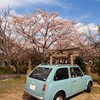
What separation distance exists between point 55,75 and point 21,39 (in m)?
13.1

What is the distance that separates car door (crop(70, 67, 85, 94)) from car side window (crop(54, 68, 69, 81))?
→ 448 mm

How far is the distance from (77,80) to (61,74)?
1.18 m

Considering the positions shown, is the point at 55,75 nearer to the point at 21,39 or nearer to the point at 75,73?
the point at 75,73

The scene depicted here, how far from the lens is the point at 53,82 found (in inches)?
207

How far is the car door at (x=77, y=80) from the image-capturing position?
20.5 ft

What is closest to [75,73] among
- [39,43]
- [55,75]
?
[55,75]

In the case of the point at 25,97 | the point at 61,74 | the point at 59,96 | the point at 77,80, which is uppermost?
the point at 61,74

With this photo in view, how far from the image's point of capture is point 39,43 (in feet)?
59.5

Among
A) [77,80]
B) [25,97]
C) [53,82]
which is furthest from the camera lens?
[25,97]

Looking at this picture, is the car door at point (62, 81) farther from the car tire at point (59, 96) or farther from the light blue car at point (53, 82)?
the car tire at point (59, 96)

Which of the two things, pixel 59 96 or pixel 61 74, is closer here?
pixel 59 96

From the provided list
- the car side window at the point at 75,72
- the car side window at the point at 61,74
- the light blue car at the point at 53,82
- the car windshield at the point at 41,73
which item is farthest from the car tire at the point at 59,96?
the car side window at the point at 75,72

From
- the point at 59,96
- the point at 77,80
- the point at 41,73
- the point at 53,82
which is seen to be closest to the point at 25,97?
the point at 41,73

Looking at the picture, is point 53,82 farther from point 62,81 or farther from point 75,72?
point 75,72
